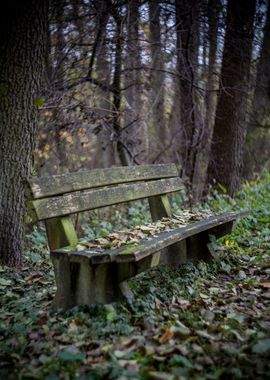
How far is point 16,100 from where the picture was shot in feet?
13.4

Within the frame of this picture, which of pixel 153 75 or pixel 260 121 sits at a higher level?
pixel 153 75

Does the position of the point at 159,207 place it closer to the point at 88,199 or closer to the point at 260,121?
the point at 88,199

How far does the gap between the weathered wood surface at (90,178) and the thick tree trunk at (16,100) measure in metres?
0.97

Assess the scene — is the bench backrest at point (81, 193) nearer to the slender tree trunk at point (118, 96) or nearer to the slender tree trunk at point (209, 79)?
the slender tree trunk at point (118, 96)

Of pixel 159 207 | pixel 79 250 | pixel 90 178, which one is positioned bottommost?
pixel 79 250

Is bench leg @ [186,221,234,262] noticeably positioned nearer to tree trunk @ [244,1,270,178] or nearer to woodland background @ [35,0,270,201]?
woodland background @ [35,0,270,201]

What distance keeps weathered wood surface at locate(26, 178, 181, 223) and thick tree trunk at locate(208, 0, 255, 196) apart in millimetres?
3761

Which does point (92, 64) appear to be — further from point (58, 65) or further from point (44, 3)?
point (44, 3)

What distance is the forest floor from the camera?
2.33 meters

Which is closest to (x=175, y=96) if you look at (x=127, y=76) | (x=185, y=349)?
(x=127, y=76)

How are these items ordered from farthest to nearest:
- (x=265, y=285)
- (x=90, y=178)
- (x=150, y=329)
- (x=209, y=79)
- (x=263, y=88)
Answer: (x=263, y=88)
(x=209, y=79)
(x=265, y=285)
(x=90, y=178)
(x=150, y=329)

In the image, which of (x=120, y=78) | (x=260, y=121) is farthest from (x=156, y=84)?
(x=260, y=121)

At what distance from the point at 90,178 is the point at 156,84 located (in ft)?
17.8

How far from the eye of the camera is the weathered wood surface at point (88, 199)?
2.99 m
